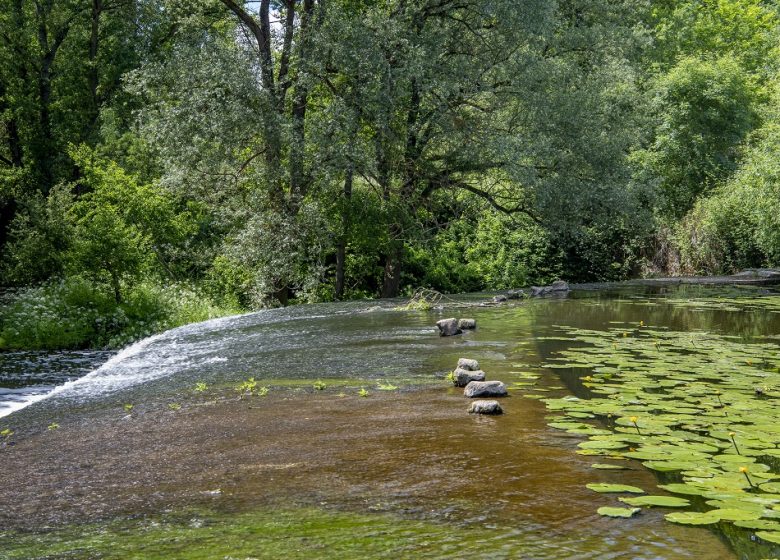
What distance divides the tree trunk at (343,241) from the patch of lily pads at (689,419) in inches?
406

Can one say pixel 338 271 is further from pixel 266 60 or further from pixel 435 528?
pixel 435 528

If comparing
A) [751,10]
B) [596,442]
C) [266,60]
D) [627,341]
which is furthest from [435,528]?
[751,10]

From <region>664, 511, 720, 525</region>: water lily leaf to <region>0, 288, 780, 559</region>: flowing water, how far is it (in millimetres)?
49

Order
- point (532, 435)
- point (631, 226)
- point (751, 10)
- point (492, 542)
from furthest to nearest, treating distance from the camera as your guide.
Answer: point (751, 10)
point (631, 226)
point (532, 435)
point (492, 542)

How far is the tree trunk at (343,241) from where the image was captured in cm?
1931

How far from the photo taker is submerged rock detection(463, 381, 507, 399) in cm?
679

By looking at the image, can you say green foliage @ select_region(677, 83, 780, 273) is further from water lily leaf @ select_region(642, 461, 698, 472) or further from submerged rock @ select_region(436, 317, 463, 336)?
water lily leaf @ select_region(642, 461, 698, 472)

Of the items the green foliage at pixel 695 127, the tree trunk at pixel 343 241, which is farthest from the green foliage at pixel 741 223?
the tree trunk at pixel 343 241

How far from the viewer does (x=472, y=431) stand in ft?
18.6

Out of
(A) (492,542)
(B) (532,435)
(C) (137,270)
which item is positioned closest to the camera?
(A) (492,542)

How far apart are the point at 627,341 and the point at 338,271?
11.7 m

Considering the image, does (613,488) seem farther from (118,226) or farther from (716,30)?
(716,30)

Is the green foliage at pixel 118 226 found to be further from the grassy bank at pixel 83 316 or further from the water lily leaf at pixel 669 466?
the water lily leaf at pixel 669 466

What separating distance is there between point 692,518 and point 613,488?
0.56 metres
